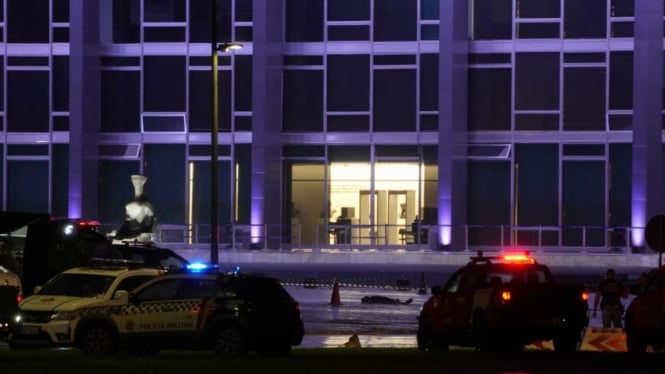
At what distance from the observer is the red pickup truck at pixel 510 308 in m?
22.6

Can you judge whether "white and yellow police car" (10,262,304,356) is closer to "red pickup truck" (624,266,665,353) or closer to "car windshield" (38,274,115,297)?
"car windshield" (38,274,115,297)

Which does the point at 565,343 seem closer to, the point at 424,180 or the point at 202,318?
the point at 202,318

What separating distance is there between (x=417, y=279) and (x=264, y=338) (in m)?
23.6

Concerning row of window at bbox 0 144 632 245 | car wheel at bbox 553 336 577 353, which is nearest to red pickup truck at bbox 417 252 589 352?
car wheel at bbox 553 336 577 353

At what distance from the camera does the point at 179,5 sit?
50.4 meters

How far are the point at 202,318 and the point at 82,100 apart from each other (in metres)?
28.6

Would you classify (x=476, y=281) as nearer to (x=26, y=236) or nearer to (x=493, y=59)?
(x=26, y=236)

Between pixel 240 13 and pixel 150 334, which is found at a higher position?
pixel 240 13

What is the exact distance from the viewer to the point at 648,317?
75.6ft

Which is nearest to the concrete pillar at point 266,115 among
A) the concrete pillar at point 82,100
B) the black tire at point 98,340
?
the concrete pillar at point 82,100

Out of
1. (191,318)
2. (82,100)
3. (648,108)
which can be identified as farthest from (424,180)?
(191,318)

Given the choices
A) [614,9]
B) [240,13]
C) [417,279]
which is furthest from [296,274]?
[614,9]

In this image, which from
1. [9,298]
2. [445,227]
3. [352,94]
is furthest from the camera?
[352,94]

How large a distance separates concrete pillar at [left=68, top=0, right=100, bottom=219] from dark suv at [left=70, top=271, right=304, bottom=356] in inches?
1072
